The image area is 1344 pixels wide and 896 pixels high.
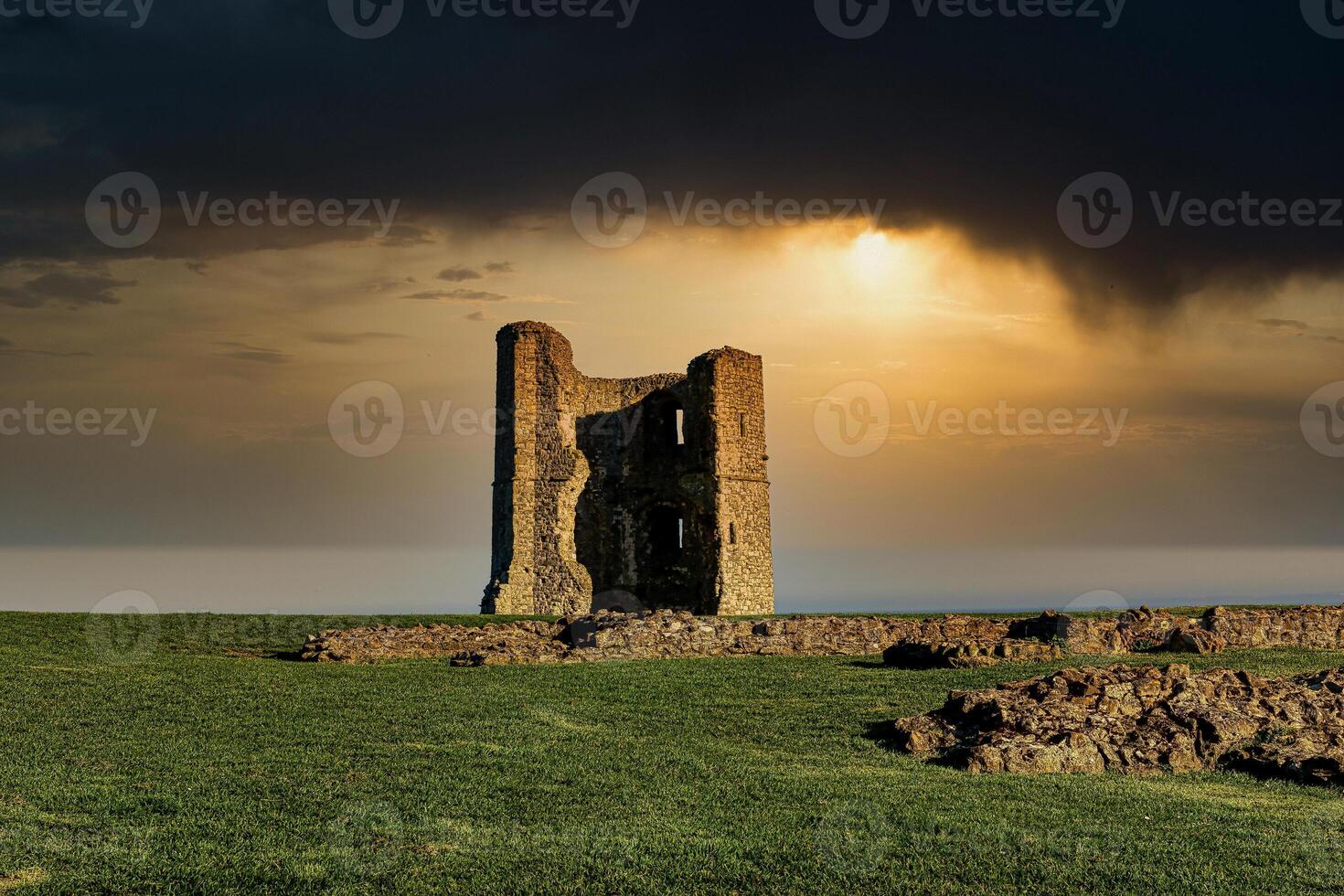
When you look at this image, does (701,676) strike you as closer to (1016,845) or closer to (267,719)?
(267,719)

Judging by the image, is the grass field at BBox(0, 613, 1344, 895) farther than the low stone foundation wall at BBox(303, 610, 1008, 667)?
No

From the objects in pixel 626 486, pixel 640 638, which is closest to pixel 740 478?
pixel 626 486

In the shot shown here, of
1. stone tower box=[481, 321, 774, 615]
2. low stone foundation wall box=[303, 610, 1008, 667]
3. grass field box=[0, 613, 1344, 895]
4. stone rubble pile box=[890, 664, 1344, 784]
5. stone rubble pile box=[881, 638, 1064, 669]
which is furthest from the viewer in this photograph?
stone tower box=[481, 321, 774, 615]

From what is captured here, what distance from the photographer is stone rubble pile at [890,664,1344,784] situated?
33.8ft

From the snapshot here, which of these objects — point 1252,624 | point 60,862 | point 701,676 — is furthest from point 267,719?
point 1252,624

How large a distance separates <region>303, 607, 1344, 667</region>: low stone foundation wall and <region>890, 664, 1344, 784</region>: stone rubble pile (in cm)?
708

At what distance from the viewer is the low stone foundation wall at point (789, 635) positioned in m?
19.7

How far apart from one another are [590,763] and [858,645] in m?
11.6

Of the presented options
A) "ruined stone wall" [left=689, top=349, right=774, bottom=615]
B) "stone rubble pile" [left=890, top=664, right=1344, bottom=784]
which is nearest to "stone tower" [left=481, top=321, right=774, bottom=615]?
"ruined stone wall" [left=689, top=349, right=774, bottom=615]

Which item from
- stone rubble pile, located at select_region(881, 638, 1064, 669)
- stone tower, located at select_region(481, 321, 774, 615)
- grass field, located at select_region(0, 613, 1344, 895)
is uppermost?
stone tower, located at select_region(481, 321, 774, 615)

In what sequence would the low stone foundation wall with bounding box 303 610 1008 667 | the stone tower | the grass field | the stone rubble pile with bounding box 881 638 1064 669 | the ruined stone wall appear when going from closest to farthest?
the grass field, the stone rubble pile with bounding box 881 638 1064 669, the low stone foundation wall with bounding box 303 610 1008 667, the stone tower, the ruined stone wall

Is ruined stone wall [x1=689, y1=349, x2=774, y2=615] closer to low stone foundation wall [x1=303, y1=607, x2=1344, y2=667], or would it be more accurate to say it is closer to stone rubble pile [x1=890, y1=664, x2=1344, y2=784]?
low stone foundation wall [x1=303, y1=607, x2=1344, y2=667]

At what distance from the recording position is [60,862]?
23.6ft

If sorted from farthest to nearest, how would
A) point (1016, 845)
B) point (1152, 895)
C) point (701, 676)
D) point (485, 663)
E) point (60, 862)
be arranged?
1. point (485, 663)
2. point (701, 676)
3. point (1016, 845)
4. point (60, 862)
5. point (1152, 895)
